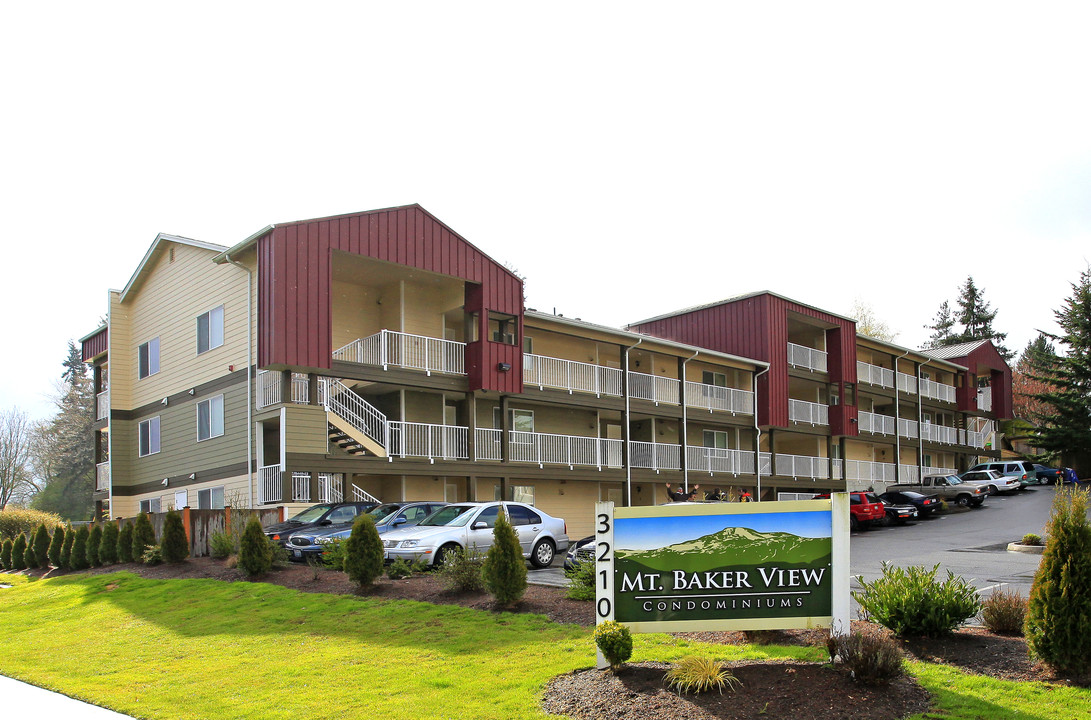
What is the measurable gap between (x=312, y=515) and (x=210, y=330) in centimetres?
1049

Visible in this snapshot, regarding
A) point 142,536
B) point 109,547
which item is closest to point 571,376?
point 142,536

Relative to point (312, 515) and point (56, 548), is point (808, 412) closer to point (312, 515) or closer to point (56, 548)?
point (312, 515)

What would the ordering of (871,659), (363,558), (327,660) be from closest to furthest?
(871,659) → (327,660) → (363,558)

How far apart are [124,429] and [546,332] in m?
15.9

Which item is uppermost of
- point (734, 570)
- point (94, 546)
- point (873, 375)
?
point (873, 375)

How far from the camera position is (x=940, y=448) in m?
50.5

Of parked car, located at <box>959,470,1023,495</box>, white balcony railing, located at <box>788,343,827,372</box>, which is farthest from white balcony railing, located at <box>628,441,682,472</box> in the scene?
parked car, located at <box>959,470,1023,495</box>

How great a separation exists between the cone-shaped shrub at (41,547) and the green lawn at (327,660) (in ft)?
37.3

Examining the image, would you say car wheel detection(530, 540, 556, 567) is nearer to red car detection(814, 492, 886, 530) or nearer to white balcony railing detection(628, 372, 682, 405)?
white balcony railing detection(628, 372, 682, 405)

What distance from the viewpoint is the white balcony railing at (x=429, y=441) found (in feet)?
85.3

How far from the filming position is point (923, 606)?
9.23 meters

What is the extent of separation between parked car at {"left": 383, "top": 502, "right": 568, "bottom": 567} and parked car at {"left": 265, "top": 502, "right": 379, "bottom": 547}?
103 inches

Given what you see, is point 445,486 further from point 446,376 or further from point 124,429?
point 124,429

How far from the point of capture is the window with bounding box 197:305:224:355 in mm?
28375
